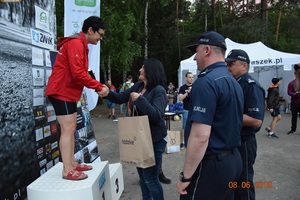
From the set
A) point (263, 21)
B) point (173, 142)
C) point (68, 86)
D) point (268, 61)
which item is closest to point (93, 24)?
point (68, 86)

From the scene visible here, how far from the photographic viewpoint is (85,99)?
4.58 meters

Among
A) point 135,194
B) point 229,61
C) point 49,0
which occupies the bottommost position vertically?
point 135,194

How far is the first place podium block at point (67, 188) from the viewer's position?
7.65 feet

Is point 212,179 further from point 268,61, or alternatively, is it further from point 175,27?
point 175,27

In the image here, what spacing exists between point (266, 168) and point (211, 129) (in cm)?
381

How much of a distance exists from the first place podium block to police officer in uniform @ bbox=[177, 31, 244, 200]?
946 millimetres

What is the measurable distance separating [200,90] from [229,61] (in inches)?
50.5

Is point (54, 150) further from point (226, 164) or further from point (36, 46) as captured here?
point (226, 164)

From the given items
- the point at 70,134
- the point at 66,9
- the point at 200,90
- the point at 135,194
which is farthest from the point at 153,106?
the point at 66,9

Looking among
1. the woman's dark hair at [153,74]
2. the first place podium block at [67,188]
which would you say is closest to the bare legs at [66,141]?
the first place podium block at [67,188]

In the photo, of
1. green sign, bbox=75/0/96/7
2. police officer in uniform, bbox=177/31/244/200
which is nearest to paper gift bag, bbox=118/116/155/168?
police officer in uniform, bbox=177/31/244/200

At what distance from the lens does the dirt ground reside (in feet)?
12.8
